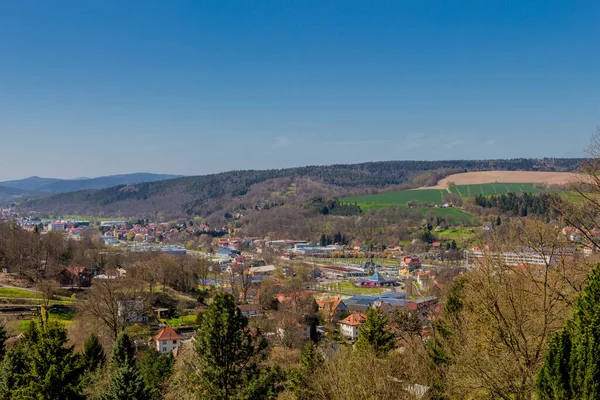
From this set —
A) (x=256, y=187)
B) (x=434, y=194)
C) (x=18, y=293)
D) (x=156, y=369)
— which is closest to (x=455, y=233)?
(x=434, y=194)

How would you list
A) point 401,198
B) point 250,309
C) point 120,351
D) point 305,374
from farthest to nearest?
point 401,198 < point 250,309 < point 120,351 < point 305,374

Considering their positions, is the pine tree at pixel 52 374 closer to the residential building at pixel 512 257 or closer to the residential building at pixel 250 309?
the residential building at pixel 512 257

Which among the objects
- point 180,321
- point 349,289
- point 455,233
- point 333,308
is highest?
point 180,321

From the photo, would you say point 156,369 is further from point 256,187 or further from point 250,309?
point 256,187

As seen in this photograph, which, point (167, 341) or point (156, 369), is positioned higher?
point (156, 369)

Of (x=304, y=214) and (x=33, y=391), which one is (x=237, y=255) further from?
(x=33, y=391)

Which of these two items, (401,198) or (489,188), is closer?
(489,188)

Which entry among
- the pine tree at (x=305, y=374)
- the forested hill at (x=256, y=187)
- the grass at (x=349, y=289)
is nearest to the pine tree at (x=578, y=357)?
the pine tree at (x=305, y=374)
